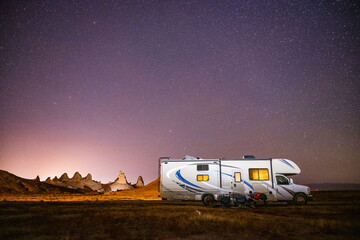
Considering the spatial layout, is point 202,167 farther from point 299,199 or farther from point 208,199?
point 299,199

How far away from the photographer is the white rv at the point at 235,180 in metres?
19.8

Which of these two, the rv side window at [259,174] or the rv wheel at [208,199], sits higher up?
the rv side window at [259,174]

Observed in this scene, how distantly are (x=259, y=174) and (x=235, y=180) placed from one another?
5.96 ft

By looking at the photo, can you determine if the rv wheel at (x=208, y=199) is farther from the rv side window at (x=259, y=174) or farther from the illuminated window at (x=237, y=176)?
the rv side window at (x=259, y=174)

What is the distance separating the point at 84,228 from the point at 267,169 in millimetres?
14061

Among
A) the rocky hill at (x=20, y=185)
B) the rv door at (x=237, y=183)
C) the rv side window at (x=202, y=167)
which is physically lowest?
the rocky hill at (x=20, y=185)

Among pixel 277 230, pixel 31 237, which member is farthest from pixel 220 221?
pixel 31 237

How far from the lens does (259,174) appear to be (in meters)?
20.0

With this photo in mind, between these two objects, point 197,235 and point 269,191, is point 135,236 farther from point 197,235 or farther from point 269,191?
point 269,191

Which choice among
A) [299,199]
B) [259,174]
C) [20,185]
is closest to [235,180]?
[259,174]

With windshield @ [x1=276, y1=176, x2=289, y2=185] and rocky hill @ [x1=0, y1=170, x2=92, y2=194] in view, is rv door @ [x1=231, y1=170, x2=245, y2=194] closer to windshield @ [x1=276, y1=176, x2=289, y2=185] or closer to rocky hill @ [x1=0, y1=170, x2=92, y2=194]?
windshield @ [x1=276, y1=176, x2=289, y2=185]

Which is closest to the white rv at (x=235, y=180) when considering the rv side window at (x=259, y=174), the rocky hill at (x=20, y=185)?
the rv side window at (x=259, y=174)

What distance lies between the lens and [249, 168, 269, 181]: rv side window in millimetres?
19936

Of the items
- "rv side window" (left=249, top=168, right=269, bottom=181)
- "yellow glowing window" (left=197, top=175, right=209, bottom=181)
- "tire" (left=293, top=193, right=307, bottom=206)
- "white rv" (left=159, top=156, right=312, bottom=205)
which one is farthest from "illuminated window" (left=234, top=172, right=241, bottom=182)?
"tire" (left=293, top=193, right=307, bottom=206)
